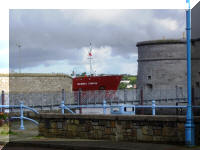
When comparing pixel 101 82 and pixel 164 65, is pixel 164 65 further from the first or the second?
pixel 101 82

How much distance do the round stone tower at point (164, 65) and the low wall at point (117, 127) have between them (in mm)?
31247

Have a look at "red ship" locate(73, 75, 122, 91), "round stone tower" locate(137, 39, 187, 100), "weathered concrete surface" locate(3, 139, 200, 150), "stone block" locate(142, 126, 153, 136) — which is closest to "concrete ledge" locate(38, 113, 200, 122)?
"stone block" locate(142, 126, 153, 136)

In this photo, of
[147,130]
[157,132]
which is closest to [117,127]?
[147,130]

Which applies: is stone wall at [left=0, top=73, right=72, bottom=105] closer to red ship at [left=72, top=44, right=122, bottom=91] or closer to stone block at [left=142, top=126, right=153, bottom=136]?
red ship at [left=72, top=44, right=122, bottom=91]

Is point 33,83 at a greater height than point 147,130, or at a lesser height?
greater

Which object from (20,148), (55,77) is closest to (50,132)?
(20,148)

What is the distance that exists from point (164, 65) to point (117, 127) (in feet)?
110

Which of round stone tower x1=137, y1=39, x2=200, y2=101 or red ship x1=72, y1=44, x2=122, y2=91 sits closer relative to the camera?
round stone tower x1=137, y1=39, x2=200, y2=101

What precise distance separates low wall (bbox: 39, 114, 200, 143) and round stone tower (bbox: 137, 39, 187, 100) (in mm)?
31247

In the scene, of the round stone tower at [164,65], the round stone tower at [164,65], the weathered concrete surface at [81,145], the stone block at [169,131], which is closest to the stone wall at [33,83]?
the round stone tower at [164,65]

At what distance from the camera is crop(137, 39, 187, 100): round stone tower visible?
45375 millimetres

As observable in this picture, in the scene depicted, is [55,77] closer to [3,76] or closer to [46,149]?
[3,76]

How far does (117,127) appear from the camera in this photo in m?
12.9

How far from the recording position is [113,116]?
1293 centimetres
